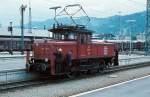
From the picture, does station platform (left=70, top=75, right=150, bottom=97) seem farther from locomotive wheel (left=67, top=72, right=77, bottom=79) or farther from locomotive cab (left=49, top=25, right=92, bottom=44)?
locomotive cab (left=49, top=25, right=92, bottom=44)

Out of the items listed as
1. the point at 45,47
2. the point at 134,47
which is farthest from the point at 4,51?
the point at 45,47

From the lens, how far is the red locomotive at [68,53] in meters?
21.2

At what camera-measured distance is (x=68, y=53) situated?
21656mm

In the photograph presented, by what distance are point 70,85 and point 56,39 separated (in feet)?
14.9

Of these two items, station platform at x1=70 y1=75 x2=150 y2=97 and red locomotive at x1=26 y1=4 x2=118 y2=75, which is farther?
red locomotive at x1=26 y1=4 x2=118 y2=75

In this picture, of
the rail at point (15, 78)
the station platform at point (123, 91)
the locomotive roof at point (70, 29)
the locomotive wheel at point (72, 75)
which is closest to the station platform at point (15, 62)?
the rail at point (15, 78)

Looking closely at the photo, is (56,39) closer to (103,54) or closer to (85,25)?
(85,25)

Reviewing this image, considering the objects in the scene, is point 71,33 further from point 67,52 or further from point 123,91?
point 123,91

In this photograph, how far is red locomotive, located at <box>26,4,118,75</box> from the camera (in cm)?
2119

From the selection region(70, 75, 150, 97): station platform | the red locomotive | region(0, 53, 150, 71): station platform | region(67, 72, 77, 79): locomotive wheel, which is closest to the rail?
the red locomotive

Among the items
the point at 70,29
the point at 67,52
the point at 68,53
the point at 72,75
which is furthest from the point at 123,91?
the point at 70,29

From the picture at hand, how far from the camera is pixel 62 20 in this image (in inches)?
1000

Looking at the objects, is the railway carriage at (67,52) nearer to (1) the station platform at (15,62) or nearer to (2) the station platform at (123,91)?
→ (2) the station platform at (123,91)

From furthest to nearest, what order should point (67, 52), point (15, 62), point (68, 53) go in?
1. point (15, 62)
2. point (67, 52)
3. point (68, 53)
